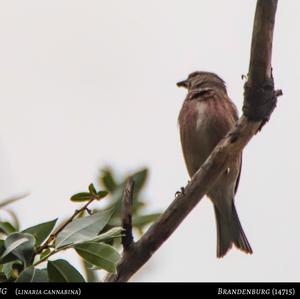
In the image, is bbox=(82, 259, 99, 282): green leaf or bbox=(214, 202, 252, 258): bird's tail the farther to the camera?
bbox=(214, 202, 252, 258): bird's tail

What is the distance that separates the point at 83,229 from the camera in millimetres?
2686

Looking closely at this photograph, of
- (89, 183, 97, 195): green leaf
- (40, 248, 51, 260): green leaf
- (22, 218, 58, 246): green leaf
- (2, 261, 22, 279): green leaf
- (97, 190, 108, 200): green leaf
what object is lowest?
(2, 261, 22, 279): green leaf

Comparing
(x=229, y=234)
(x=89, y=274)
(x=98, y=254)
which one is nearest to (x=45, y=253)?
(x=98, y=254)

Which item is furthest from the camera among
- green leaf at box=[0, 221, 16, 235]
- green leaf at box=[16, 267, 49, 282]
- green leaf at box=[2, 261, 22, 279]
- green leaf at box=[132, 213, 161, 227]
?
green leaf at box=[132, 213, 161, 227]

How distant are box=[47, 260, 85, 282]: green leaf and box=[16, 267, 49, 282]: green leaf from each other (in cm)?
3

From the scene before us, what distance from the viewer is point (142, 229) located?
340cm

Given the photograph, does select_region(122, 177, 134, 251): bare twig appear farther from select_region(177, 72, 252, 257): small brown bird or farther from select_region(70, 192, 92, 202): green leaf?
select_region(177, 72, 252, 257): small brown bird

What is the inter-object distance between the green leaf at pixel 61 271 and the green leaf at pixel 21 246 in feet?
0.30

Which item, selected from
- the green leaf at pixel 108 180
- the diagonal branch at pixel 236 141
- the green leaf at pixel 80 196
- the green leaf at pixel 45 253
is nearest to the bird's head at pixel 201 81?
the diagonal branch at pixel 236 141

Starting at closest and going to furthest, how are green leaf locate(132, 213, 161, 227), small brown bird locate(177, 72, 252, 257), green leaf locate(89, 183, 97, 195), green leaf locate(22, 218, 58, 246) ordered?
green leaf locate(22, 218, 58, 246), green leaf locate(89, 183, 97, 195), green leaf locate(132, 213, 161, 227), small brown bird locate(177, 72, 252, 257)

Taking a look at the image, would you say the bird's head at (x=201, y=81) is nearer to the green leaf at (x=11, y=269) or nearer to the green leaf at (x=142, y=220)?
the green leaf at (x=142, y=220)

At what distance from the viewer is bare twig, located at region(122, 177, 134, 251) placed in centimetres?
319

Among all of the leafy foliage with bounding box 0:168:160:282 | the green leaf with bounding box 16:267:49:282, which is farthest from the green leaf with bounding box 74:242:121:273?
the green leaf with bounding box 16:267:49:282

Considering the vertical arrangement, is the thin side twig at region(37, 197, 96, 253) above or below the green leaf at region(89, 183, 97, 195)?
below
